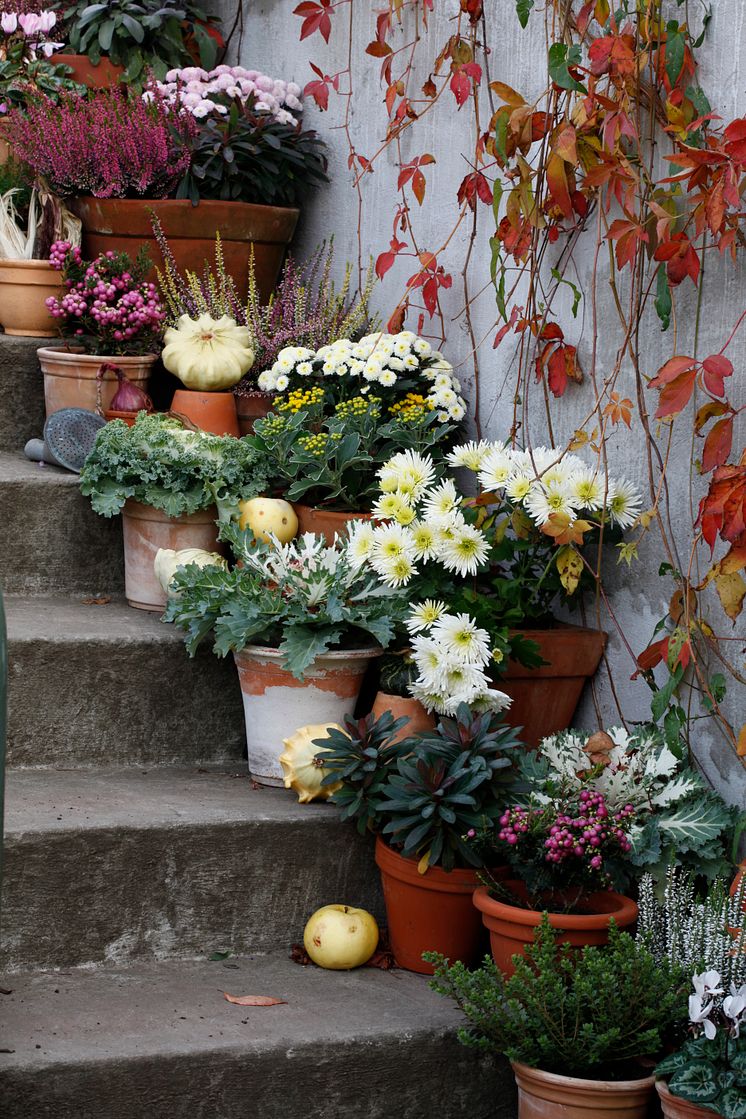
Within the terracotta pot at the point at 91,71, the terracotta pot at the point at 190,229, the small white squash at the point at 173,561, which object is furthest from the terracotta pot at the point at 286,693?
the terracotta pot at the point at 91,71

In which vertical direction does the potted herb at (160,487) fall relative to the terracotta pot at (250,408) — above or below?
below

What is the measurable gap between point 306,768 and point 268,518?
2.35 feet

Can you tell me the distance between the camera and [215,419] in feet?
11.6

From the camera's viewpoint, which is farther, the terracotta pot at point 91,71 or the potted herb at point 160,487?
the terracotta pot at point 91,71

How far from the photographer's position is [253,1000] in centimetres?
230

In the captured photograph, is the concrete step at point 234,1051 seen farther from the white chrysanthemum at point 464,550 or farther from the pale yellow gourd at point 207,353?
the pale yellow gourd at point 207,353

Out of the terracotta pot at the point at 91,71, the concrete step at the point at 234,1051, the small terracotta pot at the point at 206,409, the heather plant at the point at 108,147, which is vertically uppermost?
the terracotta pot at the point at 91,71

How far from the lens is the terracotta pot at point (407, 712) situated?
2648 millimetres

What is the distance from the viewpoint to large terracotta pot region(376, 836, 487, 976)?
2.42m

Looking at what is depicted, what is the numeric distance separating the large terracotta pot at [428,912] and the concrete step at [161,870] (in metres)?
0.15

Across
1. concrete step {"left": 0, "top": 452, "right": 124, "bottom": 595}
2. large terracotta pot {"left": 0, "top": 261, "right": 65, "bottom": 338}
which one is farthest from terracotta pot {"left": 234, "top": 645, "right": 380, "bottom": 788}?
large terracotta pot {"left": 0, "top": 261, "right": 65, "bottom": 338}

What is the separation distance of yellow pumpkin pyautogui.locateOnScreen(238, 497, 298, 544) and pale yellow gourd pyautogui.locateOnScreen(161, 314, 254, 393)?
20.5 inches

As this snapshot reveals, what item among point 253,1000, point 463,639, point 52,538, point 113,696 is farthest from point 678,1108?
point 52,538

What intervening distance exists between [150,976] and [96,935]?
130mm
